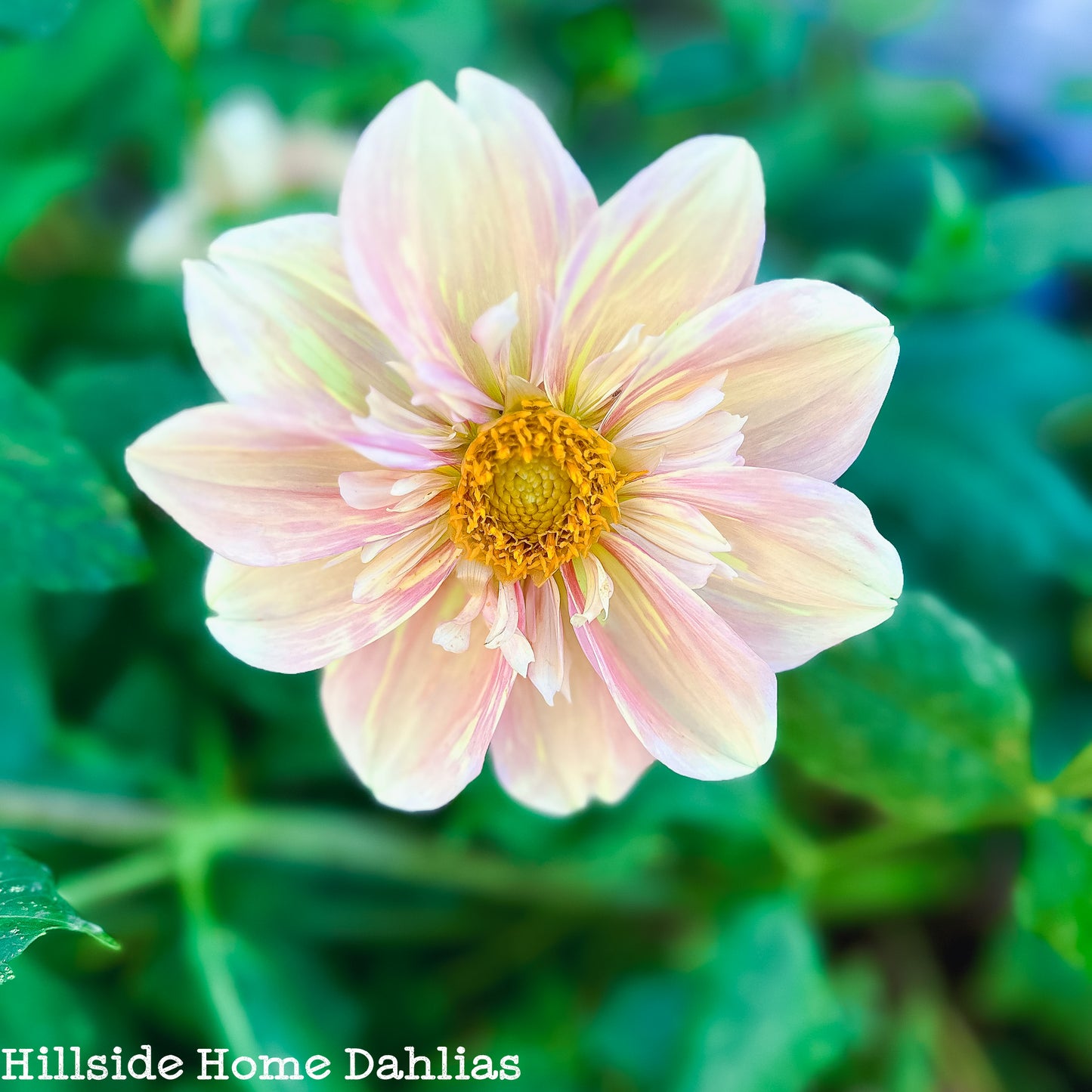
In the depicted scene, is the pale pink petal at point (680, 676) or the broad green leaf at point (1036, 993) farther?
the broad green leaf at point (1036, 993)

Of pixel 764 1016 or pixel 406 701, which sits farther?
pixel 764 1016

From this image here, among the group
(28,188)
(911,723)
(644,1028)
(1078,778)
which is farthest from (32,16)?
(644,1028)

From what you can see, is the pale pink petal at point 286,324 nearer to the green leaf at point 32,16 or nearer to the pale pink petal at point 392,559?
the pale pink petal at point 392,559

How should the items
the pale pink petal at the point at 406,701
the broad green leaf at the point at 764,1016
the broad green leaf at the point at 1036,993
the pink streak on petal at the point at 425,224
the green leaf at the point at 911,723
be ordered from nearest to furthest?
the pink streak on petal at the point at 425,224 → the pale pink petal at the point at 406,701 → the green leaf at the point at 911,723 → the broad green leaf at the point at 764,1016 → the broad green leaf at the point at 1036,993

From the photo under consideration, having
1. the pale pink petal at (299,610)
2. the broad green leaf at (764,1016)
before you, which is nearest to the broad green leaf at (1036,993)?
the broad green leaf at (764,1016)

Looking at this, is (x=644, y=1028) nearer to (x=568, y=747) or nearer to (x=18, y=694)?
(x=568, y=747)

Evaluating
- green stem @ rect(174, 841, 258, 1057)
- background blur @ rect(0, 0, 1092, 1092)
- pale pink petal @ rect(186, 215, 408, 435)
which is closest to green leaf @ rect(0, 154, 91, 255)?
background blur @ rect(0, 0, 1092, 1092)

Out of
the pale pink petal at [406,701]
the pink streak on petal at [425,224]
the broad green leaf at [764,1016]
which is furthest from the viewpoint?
the broad green leaf at [764,1016]
